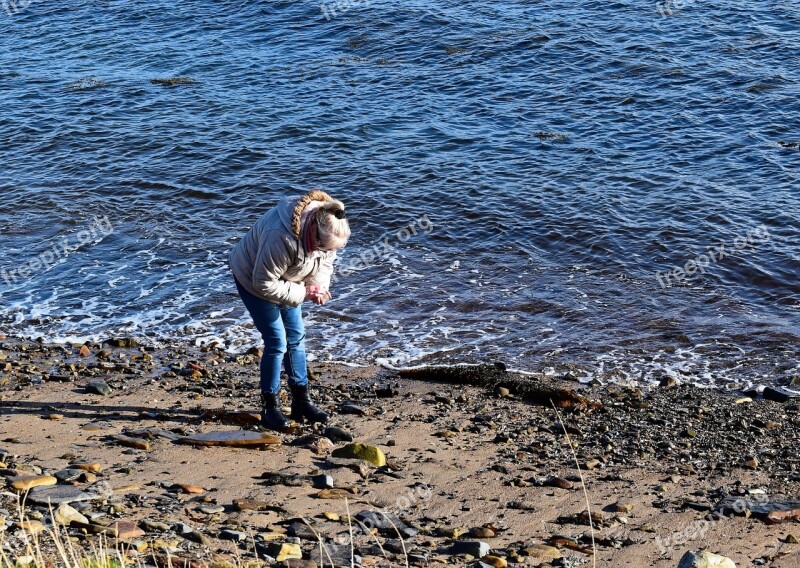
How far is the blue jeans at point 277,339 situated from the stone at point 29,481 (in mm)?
1743

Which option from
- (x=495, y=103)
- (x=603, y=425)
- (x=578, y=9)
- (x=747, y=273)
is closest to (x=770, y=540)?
(x=603, y=425)

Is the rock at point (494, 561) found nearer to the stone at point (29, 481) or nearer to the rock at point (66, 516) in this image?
the rock at point (66, 516)

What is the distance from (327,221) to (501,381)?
3233mm

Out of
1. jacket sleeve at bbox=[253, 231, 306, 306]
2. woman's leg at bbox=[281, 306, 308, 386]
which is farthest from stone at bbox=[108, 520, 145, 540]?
woman's leg at bbox=[281, 306, 308, 386]

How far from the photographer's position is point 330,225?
638 centimetres

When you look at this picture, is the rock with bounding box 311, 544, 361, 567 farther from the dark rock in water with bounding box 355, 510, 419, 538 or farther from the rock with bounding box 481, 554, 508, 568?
the rock with bounding box 481, 554, 508, 568

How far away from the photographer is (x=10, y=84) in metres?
20.6

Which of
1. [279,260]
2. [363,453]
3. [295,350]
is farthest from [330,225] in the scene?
[363,453]

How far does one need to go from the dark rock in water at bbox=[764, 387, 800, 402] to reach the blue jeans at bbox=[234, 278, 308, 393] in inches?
169

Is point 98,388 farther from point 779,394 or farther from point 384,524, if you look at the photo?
point 779,394

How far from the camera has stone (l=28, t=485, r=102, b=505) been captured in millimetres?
5758

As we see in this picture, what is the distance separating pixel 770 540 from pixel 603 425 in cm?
210

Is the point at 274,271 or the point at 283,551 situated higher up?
the point at 274,271

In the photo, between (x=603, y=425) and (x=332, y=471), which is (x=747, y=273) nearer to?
(x=603, y=425)
